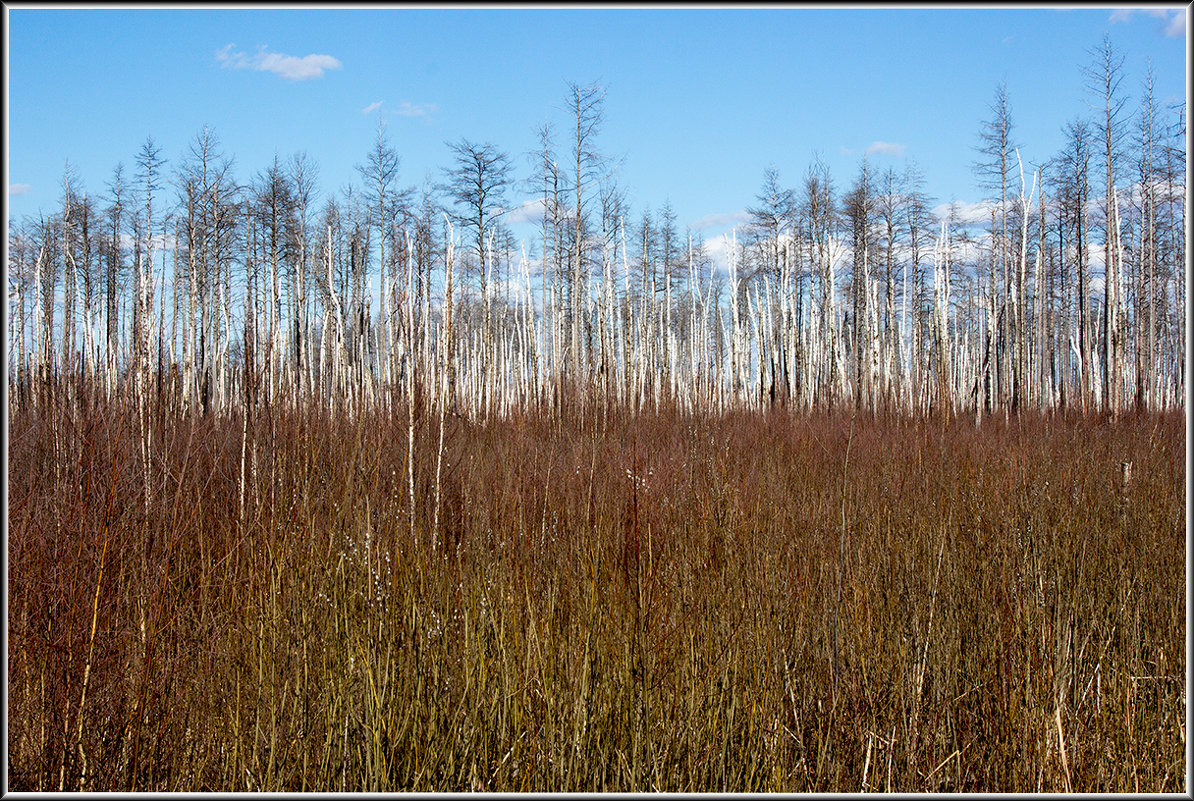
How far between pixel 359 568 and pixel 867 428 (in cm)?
696

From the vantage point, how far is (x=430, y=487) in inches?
135

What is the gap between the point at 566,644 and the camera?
7.48 feet

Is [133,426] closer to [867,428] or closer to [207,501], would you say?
[207,501]

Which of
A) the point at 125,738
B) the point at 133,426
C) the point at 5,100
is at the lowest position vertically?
the point at 125,738

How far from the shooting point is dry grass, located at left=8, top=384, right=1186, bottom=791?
1.78 meters

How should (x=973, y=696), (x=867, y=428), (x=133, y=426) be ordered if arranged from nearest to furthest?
(x=973, y=696) → (x=133, y=426) → (x=867, y=428)

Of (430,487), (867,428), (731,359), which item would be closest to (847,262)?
(731,359)

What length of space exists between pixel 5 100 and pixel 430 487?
7.66ft

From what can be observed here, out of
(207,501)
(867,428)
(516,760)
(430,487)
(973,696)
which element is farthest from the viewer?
(867,428)

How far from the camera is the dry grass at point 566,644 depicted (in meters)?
1.78

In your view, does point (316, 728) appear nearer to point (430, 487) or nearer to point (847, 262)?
point (430, 487)

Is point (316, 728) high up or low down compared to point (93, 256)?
down

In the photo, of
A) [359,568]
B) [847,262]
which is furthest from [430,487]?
[847,262]

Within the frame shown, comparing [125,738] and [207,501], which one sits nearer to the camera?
[125,738]
